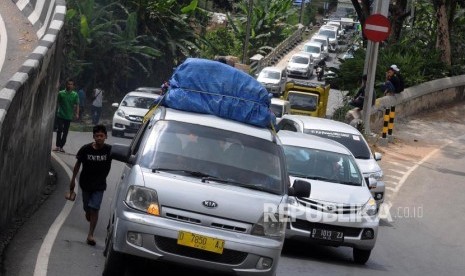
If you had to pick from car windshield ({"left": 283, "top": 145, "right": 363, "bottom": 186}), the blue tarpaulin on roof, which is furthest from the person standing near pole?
the blue tarpaulin on roof

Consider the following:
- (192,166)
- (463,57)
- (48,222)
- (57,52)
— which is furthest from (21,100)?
(463,57)

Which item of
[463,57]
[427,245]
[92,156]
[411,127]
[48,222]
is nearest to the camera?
[92,156]

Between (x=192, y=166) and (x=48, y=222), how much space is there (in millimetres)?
4056

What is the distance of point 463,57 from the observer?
45.2 m

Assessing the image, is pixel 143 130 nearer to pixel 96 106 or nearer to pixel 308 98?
pixel 96 106

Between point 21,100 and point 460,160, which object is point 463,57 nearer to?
point 460,160

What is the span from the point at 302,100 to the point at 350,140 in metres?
18.8

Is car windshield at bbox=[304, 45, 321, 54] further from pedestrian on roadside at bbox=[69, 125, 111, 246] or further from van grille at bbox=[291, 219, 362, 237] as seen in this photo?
pedestrian on roadside at bbox=[69, 125, 111, 246]

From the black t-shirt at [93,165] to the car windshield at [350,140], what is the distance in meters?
7.77

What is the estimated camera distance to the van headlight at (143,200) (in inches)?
404

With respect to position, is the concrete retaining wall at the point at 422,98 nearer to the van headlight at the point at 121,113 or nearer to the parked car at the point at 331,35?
the van headlight at the point at 121,113

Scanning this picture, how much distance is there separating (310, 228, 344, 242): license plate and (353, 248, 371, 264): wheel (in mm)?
443

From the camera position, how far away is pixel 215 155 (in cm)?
1108

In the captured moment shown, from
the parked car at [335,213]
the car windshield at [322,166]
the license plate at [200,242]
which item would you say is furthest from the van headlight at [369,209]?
the license plate at [200,242]
